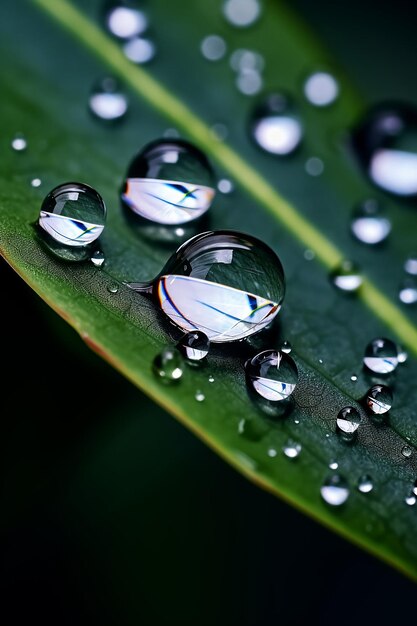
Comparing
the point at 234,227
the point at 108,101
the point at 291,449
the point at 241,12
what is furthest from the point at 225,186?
the point at 291,449

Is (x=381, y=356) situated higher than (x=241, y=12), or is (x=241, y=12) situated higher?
(x=241, y=12)

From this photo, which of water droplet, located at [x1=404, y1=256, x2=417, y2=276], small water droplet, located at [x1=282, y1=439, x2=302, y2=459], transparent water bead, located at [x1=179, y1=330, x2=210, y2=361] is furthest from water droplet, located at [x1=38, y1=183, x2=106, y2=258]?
water droplet, located at [x1=404, y1=256, x2=417, y2=276]

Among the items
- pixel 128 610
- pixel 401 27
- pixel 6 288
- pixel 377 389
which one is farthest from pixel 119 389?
pixel 401 27

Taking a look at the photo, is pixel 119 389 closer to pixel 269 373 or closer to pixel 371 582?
pixel 269 373

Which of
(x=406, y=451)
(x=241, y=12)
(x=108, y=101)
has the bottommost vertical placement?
(x=406, y=451)

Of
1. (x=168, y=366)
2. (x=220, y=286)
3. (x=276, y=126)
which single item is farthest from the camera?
(x=276, y=126)

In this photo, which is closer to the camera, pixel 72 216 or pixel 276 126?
pixel 72 216

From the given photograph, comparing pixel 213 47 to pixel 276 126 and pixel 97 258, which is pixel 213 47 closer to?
pixel 276 126
